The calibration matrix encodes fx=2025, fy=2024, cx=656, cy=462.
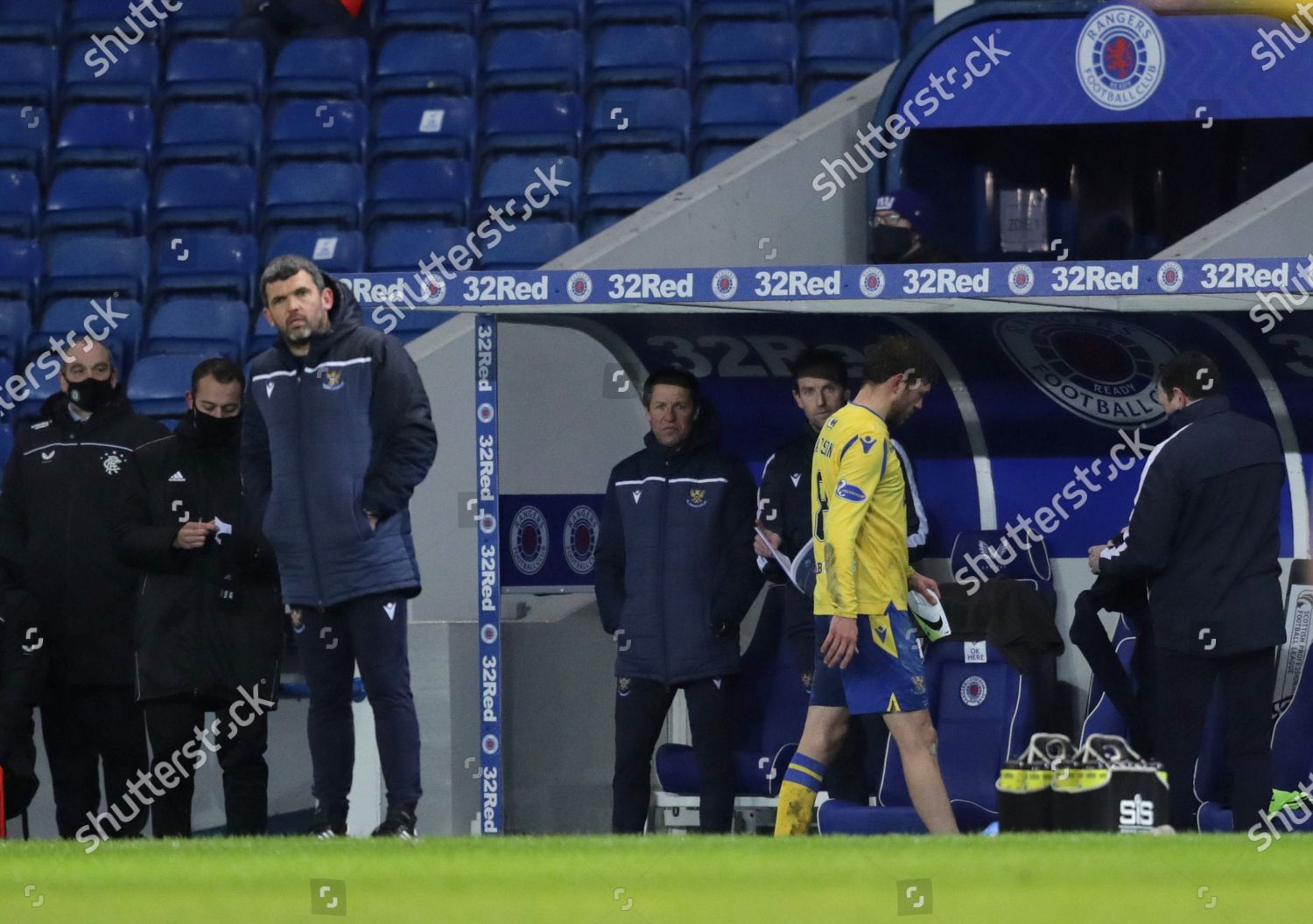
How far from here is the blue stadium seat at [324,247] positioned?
34.2 feet

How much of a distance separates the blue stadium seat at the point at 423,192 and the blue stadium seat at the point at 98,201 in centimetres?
136

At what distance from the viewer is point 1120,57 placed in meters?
8.42

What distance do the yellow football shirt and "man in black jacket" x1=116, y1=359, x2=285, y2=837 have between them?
1.75m

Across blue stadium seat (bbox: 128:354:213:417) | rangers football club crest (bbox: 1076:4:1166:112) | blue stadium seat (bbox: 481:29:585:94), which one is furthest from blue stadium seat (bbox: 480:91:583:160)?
rangers football club crest (bbox: 1076:4:1166:112)

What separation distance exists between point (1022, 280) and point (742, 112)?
495 centimetres

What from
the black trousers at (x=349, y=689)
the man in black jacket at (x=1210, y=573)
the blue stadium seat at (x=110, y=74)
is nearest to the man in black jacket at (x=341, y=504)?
the black trousers at (x=349, y=689)

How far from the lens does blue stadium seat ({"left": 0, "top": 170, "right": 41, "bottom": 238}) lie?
37.1 feet

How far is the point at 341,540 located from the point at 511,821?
1.91 metres

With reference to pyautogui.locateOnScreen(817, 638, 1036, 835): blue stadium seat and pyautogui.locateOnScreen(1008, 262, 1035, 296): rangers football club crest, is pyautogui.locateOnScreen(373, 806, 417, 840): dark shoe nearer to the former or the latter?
pyautogui.locateOnScreen(817, 638, 1036, 835): blue stadium seat

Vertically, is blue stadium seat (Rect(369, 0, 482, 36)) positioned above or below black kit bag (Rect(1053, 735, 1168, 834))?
above

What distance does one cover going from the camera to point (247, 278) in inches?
419

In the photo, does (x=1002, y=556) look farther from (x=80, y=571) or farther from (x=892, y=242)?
(x=80, y=571)

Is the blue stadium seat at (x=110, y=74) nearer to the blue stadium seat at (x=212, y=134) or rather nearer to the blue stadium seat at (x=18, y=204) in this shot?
the blue stadium seat at (x=212, y=134)

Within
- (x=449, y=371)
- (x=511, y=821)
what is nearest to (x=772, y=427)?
(x=449, y=371)
